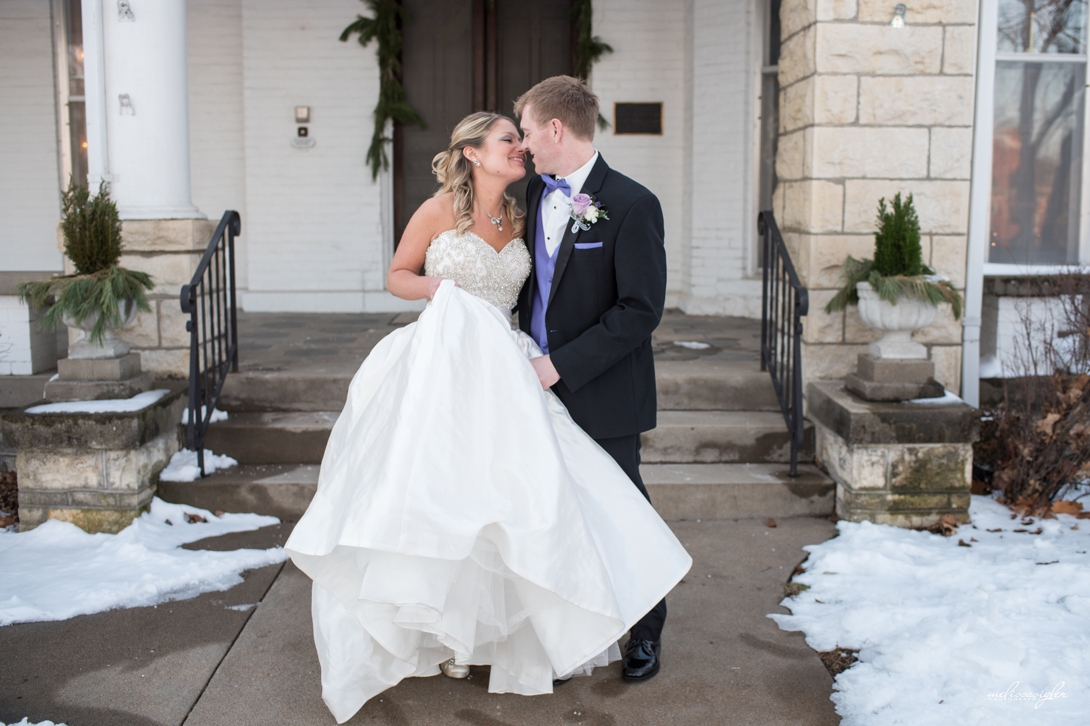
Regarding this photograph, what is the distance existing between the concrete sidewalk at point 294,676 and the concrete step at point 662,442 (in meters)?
1.14

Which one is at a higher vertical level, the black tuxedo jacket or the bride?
the black tuxedo jacket

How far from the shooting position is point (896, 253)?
4520 millimetres

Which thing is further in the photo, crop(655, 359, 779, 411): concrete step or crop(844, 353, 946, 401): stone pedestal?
crop(655, 359, 779, 411): concrete step

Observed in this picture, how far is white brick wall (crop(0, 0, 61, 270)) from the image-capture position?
809cm

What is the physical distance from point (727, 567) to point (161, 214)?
11.7 feet

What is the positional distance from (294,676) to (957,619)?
2355 mm

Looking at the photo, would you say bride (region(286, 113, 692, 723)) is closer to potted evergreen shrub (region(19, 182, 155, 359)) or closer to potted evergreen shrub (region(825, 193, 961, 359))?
potted evergreen shrub (region(19, 182, 155, 359))

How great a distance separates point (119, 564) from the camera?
13.0 ft

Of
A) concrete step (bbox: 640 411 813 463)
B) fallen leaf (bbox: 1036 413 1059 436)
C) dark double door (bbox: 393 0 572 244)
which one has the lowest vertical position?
concrete step (bbox: 640 411 813 463)

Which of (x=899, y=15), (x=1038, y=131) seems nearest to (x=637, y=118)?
(x=1038, y=131)

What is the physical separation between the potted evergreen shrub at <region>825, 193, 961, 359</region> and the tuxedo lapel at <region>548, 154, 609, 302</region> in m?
2.15

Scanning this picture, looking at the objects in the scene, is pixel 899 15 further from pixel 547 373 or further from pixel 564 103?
pixel 547 373

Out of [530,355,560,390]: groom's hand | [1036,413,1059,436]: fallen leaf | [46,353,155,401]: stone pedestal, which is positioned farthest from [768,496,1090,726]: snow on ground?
[46,353,155,401]: stone pedestal

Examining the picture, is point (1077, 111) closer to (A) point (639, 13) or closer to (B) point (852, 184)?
(B) point (852, 184)
